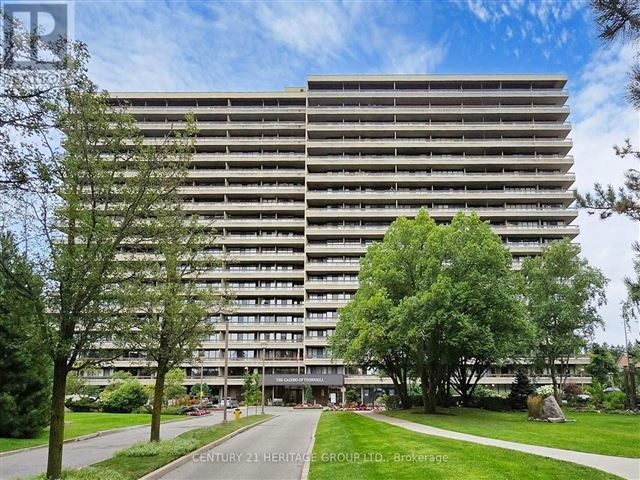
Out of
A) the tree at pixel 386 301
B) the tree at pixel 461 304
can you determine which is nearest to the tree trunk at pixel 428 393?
the tree at pixel 461 304

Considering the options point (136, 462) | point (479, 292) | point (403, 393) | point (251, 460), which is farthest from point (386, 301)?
point (136, 462)

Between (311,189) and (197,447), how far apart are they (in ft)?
246

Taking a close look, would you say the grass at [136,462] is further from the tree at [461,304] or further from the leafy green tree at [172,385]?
the leafy green tree at [172,385]

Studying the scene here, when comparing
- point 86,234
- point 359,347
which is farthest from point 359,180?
point 86,234

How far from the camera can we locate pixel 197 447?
748 inches

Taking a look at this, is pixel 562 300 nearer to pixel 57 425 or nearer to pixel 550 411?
pixel 550 411

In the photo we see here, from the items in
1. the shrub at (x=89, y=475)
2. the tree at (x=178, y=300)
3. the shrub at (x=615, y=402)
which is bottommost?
the shrub at (x=615, y=402)

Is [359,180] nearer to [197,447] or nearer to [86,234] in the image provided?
[197,447]

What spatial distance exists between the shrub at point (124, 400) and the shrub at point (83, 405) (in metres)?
2.13

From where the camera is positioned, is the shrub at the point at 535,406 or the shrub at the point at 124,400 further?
the shrub at the point at 124,400

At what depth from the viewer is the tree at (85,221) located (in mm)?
11320

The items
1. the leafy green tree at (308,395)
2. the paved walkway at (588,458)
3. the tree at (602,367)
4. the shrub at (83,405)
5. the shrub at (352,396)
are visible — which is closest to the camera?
the paved walkway at (588,458)

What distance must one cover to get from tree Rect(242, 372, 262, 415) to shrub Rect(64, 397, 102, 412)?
2318 centimetres

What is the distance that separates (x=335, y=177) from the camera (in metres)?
90.8
